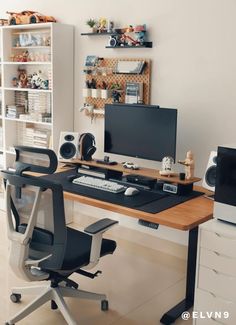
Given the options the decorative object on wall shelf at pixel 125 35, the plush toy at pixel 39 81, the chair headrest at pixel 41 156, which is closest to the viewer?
the chair headrest at pixel 41 156

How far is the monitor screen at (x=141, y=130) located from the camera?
2.96 meters

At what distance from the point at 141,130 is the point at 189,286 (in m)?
1.11

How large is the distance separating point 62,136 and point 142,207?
1.20 m

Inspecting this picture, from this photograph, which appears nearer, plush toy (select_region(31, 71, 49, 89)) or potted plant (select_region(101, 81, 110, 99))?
potted plant (select_region(101, 81, 110, 99))

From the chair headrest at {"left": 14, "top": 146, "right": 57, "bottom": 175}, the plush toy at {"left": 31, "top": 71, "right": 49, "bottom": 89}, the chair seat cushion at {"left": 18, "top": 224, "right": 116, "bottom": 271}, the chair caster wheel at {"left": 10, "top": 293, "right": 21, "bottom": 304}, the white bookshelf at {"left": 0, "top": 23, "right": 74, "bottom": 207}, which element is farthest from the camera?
the plush toy at {"left": 31, "top": 71, "right": 49, "bottom": 89}

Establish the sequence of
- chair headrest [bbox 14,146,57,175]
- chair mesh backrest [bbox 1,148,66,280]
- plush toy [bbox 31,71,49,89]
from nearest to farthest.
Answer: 1. chair mesh backrest [bbox 1,148,66,280]
2. chair headrest [bbox 14,146,57,175]
3. plush toy [bbox 31,71,49,89]

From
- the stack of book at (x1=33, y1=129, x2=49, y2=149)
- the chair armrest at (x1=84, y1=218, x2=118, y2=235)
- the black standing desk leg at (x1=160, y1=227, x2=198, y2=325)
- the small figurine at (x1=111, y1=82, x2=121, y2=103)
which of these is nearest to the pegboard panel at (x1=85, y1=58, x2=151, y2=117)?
the small figurine at (x1=111, y1=82, x2=121, y2=103)

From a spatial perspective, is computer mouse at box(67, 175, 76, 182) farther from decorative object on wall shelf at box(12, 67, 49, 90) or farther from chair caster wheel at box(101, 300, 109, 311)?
decorative object on wall shelf at box(12, 67, 49, 90)

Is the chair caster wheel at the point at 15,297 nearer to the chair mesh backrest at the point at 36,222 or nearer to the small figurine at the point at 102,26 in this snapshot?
the chair mesh backrest at the point at 36,222

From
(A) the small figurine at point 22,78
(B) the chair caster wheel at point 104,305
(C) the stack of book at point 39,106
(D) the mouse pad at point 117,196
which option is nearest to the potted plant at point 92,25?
(C) the stack of book at point 39,106

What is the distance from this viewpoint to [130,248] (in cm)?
362

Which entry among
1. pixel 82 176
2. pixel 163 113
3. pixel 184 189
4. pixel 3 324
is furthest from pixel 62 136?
pixel 3 324

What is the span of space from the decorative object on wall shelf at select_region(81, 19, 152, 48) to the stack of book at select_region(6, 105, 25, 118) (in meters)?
1.09

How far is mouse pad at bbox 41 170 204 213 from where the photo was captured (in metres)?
2.49
